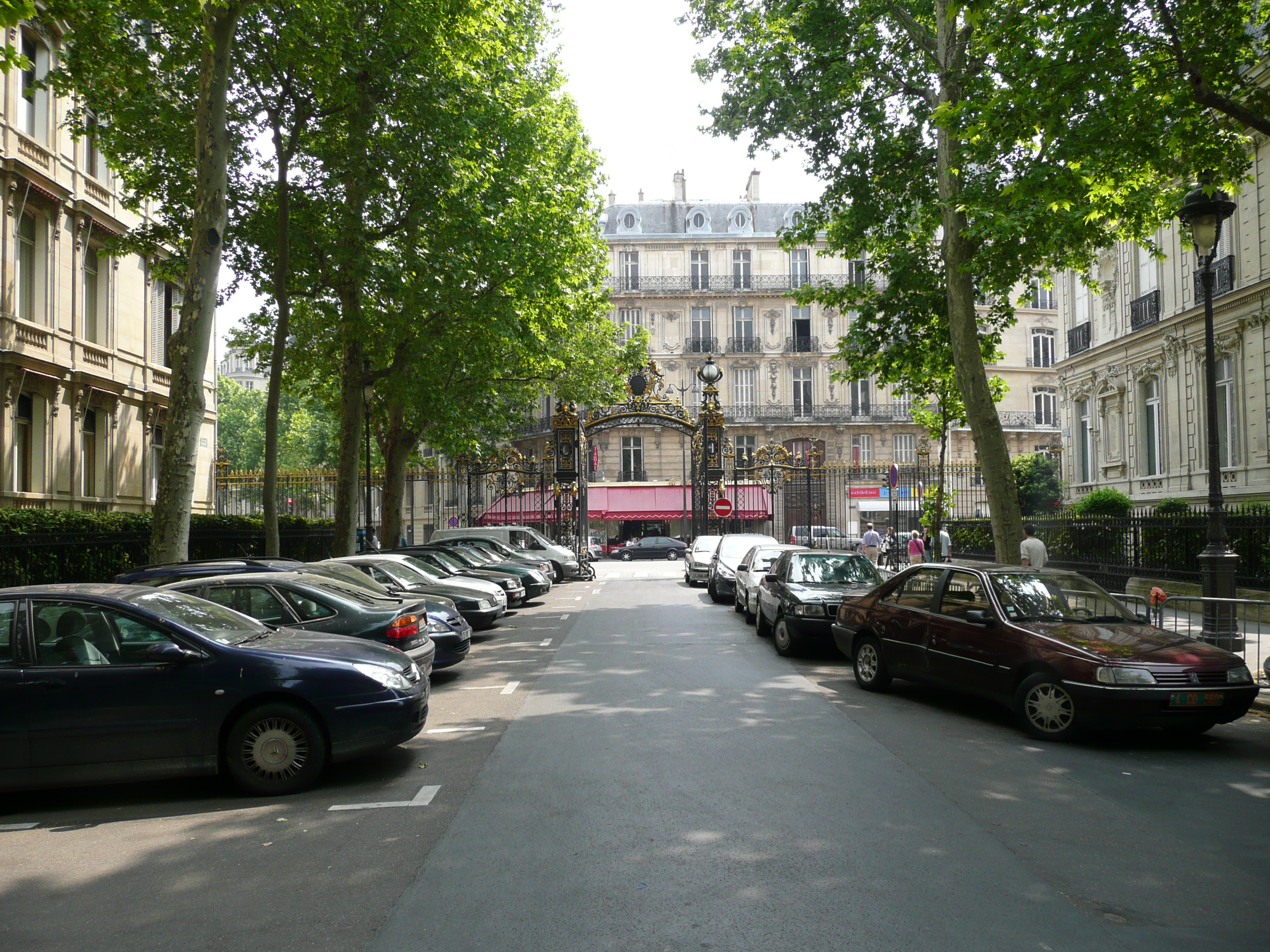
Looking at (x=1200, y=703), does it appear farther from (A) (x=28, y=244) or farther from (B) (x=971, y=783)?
(A) (x=28, y=244)

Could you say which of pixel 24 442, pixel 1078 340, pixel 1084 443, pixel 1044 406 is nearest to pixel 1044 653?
pixel 24 442

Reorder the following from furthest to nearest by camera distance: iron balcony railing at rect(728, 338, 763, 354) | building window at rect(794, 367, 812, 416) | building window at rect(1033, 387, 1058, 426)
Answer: building window at rect(1033, 387, 1058, 426), iron balcony railing at rect(728, 338, 763, 354), building window at rect(794, 367, 812, 416)

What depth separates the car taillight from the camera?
9.28 m

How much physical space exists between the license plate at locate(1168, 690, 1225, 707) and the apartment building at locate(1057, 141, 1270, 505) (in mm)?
11570

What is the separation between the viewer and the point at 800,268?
5472 cm

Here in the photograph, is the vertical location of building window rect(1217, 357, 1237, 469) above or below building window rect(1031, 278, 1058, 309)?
below

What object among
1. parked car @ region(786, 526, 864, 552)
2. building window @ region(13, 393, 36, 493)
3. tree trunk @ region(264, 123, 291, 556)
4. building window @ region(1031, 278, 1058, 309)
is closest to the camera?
tree trunk @ region(264, 123, 291, 556)

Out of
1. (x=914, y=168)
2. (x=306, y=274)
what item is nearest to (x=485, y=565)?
(x=306, y=274)

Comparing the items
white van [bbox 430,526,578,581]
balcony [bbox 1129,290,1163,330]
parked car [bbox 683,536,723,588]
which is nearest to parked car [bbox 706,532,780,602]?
parked car [bbox 683,536,723,588]

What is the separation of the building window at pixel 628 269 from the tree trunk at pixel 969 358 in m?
38.8

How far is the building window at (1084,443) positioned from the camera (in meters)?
30.0

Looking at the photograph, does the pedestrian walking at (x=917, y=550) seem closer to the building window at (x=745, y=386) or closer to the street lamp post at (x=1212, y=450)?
the street lamp post at (x=1212, y=450)

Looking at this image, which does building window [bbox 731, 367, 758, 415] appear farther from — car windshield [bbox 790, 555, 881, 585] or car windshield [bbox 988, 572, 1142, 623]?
car windshield [bbox 988, 572, 1142, 623]

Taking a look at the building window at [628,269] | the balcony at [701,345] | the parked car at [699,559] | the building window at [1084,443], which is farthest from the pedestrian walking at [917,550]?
the building window at [628,269]
